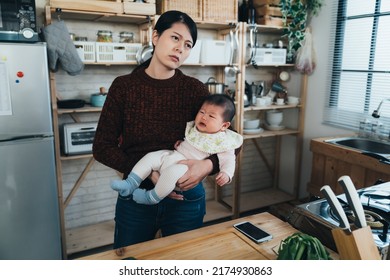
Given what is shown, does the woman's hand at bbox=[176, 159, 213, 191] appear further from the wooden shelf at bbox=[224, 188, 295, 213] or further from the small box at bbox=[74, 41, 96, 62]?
the wooden shelf at bbox=[224, 188, 295, 213]

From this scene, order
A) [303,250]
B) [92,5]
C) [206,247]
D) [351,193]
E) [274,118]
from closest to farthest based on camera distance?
[351,193]
[303,250]
[206,247]
[92,5]
[274,118]

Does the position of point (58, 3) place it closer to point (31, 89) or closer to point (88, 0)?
point (88, 0)

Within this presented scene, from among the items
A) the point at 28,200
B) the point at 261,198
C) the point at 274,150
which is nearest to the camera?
the point at 28,200

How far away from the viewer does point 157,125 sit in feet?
4.57

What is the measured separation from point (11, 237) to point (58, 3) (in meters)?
1.64

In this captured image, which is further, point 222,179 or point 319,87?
point 319,87

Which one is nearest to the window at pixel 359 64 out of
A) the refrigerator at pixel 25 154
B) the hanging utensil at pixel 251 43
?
the hanging utensil at pixel 251 43

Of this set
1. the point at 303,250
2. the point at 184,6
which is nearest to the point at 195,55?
the point at 184,6

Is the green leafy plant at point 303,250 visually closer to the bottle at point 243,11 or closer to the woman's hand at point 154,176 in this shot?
Answer: the woman's hand at point 154,176

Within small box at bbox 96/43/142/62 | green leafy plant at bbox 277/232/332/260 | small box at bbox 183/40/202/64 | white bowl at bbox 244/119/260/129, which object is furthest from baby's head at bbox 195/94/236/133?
white bowl at bbox 244/119/260/129

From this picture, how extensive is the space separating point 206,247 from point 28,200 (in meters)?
1.67

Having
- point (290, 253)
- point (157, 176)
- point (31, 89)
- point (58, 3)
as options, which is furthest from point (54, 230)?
point (290, 253)

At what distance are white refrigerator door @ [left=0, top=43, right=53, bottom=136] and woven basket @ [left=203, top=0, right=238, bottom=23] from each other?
4.55 feet

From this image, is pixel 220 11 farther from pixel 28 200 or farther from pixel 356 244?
pixel 356 244
